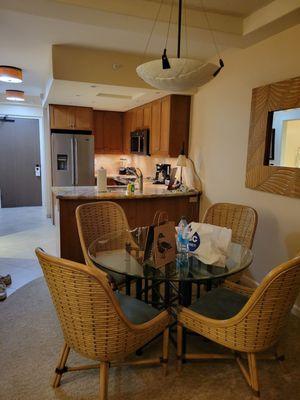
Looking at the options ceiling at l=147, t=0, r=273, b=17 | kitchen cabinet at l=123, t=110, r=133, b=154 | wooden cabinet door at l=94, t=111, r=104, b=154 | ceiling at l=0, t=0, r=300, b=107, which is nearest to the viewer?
→ ceiling at l=0, t=0, r=300, b=107

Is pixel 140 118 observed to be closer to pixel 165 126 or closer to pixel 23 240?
pixel 165 126

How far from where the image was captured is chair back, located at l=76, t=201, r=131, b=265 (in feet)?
8.61

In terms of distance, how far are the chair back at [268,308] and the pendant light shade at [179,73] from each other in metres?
1.12

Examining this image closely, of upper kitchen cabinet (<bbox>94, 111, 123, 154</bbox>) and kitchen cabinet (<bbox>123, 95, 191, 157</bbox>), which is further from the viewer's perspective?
upper kitchen cabinet (<bbox>94, 111, 123, 154</bbox>)

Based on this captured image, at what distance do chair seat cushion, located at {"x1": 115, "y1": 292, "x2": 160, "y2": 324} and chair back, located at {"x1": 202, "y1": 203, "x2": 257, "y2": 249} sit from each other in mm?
1173

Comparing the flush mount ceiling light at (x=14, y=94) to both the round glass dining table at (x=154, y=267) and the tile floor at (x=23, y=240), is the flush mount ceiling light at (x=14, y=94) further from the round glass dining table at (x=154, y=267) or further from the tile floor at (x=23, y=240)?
the round glass dining table at (x=154, y=267)

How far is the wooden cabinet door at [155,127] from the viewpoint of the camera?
14.9 feet

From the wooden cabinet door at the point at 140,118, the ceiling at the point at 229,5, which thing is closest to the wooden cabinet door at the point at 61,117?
the wooden cabinet door at the point at 140,118

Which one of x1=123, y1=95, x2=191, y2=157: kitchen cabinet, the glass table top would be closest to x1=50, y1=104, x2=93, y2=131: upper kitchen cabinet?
x1=123, y1=95, x2=191, y2=157: kitchen cabinet

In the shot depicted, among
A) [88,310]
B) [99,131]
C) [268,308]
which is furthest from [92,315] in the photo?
[99,131]

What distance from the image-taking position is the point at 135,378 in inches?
72.9

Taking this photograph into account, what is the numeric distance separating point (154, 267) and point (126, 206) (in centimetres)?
181

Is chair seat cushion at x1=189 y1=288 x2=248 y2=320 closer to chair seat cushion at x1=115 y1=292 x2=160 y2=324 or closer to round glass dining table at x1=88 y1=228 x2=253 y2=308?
round glass dining table at x1=88 y1=228 x2=253 y2=308

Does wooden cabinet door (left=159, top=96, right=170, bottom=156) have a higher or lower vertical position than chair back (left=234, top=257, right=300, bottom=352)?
higher
